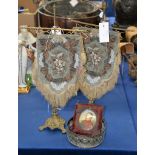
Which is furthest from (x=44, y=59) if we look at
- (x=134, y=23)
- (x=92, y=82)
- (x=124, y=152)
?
(x=134, y=23)

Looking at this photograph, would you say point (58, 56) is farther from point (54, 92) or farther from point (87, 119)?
point (87, 119)

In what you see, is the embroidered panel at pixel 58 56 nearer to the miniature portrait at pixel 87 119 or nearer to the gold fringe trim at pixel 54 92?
the gold fringe trim at pixel 54 92

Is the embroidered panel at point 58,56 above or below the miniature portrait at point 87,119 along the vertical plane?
above

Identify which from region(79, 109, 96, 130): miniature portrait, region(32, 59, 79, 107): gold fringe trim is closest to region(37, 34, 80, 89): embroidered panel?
region(32, 59, 79, 107): gold fringe trim

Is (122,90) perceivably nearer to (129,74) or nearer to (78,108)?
(129,74)

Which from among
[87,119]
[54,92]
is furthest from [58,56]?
[87,119]

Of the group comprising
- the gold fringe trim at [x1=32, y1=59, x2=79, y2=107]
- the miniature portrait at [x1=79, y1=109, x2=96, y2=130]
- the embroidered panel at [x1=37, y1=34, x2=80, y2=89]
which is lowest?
the miniature portrait at [x1=79, y1=109, x2=96, y2=130]

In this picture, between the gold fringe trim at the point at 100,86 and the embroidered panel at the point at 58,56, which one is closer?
the embroidered panel at the point at 58,56

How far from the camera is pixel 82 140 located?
130 cm

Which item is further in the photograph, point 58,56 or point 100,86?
point 100,86

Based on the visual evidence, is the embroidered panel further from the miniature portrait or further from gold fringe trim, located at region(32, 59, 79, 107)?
the miniature portrait

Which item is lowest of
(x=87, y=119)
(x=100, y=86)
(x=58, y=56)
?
(x=87, y=119)

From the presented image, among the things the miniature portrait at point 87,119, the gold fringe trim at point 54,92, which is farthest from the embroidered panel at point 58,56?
the miniature portrait at point 87,119

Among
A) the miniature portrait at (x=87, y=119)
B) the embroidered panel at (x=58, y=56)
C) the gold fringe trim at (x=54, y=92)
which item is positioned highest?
the embroidered panel at (x=58, y=56)
